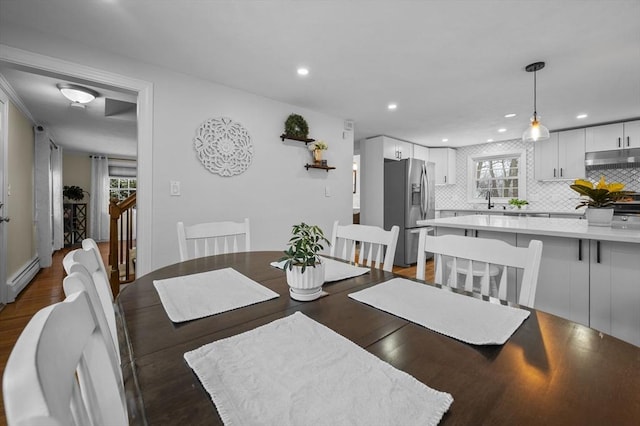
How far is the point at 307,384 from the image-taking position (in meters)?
0.53

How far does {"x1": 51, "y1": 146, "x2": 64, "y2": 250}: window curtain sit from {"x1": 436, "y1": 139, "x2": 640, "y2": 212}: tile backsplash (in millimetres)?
7936

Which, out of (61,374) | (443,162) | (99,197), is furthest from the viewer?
(99,197)

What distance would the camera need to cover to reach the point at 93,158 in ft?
22.1

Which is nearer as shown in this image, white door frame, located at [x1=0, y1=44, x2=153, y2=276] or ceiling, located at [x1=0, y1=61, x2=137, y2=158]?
white door frame, located at [x1=0, y1=44, x2=153, y2=276]

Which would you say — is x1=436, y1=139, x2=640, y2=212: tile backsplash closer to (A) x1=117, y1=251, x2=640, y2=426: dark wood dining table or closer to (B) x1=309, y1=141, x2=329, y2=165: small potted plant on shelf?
(B) x1=309, y1=141, x2=329, y2=165: small potted plant on shelf

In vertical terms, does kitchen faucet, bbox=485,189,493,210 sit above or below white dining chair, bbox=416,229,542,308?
above

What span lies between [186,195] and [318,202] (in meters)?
1.60

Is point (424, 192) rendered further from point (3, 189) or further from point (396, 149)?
point (3, 189)

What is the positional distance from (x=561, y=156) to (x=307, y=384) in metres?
5.93

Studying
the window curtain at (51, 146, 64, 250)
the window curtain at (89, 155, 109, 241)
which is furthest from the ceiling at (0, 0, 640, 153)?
the window curtain at (89, 155, 109, 241)

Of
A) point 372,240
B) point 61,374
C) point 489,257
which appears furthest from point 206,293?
point 489,257

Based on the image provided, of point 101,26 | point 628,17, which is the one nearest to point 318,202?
point 101,26

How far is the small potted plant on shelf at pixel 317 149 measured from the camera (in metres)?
3.42

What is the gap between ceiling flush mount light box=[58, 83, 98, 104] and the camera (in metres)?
2.88
